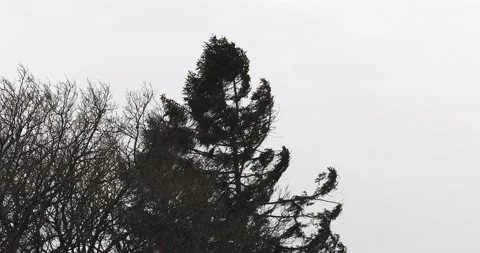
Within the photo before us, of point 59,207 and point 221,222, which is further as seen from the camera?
point 221,222

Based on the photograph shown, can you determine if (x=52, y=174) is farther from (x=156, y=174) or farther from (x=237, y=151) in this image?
(x=237, y=151)

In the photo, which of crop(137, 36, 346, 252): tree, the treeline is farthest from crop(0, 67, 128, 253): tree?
crop(137, 36, 346, 252): tree

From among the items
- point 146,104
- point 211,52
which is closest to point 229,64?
point 211,52

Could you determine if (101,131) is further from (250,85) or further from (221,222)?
(250,85)

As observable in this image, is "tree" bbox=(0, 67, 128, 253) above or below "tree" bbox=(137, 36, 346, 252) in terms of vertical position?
below

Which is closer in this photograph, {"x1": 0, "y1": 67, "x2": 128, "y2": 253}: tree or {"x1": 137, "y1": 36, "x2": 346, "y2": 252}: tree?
{"x1": 0, "y1": 67, "x2": 128, "y2": 253}: tree

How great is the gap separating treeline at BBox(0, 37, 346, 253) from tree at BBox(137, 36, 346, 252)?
0.05 m

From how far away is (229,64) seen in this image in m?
24.7

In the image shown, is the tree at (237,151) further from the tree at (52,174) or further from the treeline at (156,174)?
the tree at (52,174)

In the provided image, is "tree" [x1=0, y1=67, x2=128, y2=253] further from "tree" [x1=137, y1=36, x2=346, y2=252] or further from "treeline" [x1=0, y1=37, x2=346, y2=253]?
"tree" [x1=137, y1=36, x2=346, y2=252]

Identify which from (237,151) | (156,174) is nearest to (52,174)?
(156,174)

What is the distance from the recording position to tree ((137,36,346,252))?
20.8m

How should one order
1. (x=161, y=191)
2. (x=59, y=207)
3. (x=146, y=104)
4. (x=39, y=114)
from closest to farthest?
(x=39, y=114) → (x=59, y=207) → (x=161, y=191) → (x=146, y=104)

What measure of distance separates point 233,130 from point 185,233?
23.9ft
